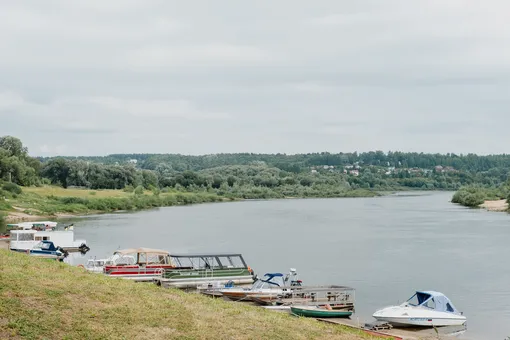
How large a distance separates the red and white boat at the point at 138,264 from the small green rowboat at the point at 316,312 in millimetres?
9896

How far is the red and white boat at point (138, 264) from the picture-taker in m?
36.8

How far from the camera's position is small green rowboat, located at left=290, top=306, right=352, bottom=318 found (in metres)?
28.7

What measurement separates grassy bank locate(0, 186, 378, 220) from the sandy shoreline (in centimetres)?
6330

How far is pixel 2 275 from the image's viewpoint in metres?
20.9

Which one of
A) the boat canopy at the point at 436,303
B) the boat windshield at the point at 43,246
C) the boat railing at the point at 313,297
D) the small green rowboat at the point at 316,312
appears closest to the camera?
the small green rowboat at the point at 316,312

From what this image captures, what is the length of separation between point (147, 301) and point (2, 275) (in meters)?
4.67

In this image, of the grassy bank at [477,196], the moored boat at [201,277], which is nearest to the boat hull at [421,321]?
the moored boat at [201,277]

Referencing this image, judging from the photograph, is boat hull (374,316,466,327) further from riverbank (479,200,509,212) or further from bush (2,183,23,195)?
riverbank (479,200,509,212)

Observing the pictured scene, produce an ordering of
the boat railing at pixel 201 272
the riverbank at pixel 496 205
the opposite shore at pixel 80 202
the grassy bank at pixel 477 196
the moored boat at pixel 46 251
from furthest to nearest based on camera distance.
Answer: the grassy bank at pixel 477 196 → the riverbank at pixel 496 205 → the opposite shore at pixel 80 202 → the moored boat at pixel 46 251 → the boat railing at pixel 201 272

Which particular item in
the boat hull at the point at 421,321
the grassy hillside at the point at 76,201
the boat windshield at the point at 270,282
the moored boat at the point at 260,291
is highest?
the grassy hillside at the point at 76,201

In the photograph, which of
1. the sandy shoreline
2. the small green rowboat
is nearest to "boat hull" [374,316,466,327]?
the small green rowboat

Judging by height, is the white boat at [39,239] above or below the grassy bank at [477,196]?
below

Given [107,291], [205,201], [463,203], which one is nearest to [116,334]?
[107,291]

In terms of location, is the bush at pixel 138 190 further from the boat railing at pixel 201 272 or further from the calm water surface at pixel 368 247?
the boat railing at pixel 201 272
